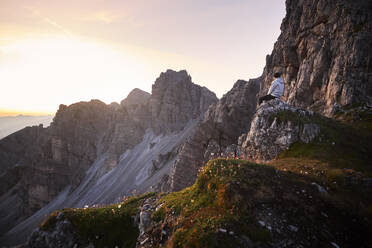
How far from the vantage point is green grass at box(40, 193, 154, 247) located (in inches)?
516

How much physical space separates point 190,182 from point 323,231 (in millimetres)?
68685

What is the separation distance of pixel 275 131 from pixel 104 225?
16.0m

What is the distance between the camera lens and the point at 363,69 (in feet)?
137

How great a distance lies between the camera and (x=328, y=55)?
49531mm

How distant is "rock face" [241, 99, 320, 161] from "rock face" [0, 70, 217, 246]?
11849 centimetres

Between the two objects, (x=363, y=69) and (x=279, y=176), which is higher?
(x=363, y=69)

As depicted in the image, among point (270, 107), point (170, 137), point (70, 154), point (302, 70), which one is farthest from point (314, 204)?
point (70, 154)

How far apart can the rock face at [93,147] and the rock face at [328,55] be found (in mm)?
91162

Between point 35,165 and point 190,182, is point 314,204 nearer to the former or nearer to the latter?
point 190,182

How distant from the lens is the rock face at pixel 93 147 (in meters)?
155

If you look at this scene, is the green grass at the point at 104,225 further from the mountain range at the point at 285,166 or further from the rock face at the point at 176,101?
the rock face at the point at 176,101

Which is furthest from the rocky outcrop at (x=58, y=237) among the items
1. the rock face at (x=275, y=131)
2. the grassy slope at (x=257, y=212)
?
the rock face at (x=275, y=131)

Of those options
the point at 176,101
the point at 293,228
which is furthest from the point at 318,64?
the point at 176,101

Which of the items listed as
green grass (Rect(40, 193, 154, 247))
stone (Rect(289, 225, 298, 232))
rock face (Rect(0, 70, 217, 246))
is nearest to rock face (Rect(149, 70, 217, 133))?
rock face (Rect(0, 70, 217, 246))
